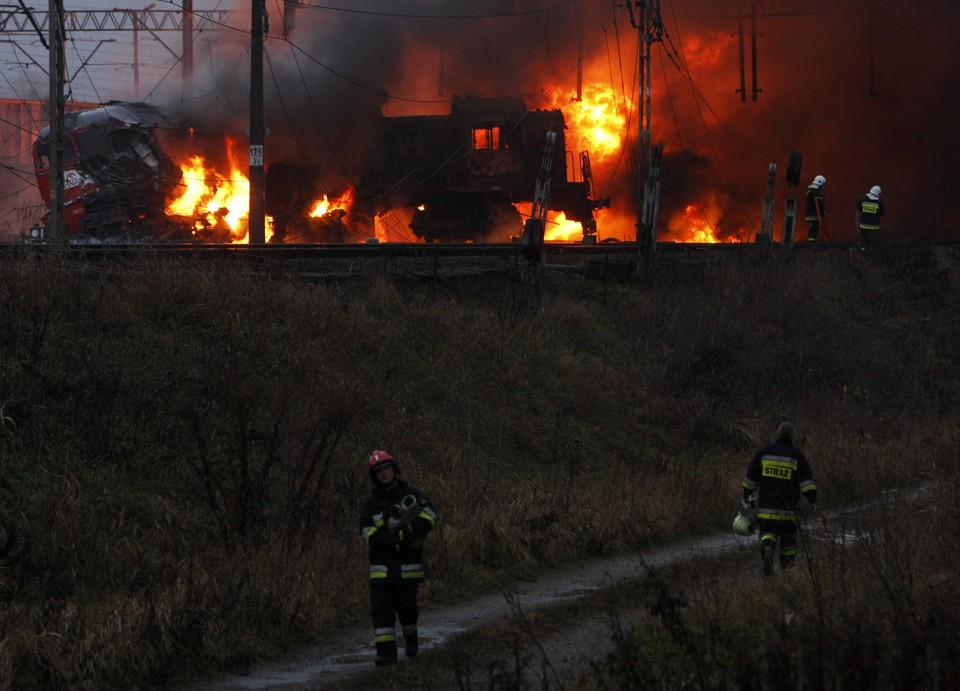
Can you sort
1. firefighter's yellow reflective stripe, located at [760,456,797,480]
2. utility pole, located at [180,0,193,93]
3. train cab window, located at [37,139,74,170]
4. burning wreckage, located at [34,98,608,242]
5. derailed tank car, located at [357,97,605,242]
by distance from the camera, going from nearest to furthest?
firefighter's yellow reflective stripe, located at [760,456,797,480] → train cab window, located at [37,139,74,170] → burning wreckage, located at [34,98,608,242] → derailed tank car, located at [357,97,605,242] → utility pole, located at [180,0,193,93]

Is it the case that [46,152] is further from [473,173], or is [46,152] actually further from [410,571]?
[410,571]

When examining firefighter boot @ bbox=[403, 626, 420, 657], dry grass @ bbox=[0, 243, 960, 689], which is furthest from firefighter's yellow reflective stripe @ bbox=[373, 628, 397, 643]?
dry grass @ bbox=[0, 243, 960, 689]

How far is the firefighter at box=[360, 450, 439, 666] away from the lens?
760cm

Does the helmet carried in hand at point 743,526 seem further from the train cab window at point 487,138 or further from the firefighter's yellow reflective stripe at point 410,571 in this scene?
the train cab window at point 487,138

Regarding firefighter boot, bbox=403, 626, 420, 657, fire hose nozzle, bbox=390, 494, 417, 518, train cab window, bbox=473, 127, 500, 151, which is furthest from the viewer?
train cab window, bbox=473, 127, 500, 151

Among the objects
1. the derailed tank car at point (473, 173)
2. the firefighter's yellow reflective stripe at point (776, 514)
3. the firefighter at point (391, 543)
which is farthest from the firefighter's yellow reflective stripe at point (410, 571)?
the derailed tank car at point (473, 173)

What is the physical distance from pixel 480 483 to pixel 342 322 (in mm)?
3511

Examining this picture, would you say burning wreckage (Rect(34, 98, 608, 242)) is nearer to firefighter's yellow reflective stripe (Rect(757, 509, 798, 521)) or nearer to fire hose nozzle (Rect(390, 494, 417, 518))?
firefighter's yellow reflective stripe (Rect(757, 509, 798, 521))

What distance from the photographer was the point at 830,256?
1003 inches

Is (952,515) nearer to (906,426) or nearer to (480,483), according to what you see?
(480,483)

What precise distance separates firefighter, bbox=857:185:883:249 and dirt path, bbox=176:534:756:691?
1491 cm

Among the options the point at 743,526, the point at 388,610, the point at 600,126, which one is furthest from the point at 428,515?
Result: the point at 600,126

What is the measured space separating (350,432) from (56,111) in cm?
914

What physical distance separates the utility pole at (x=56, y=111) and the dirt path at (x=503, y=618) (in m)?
11.1
